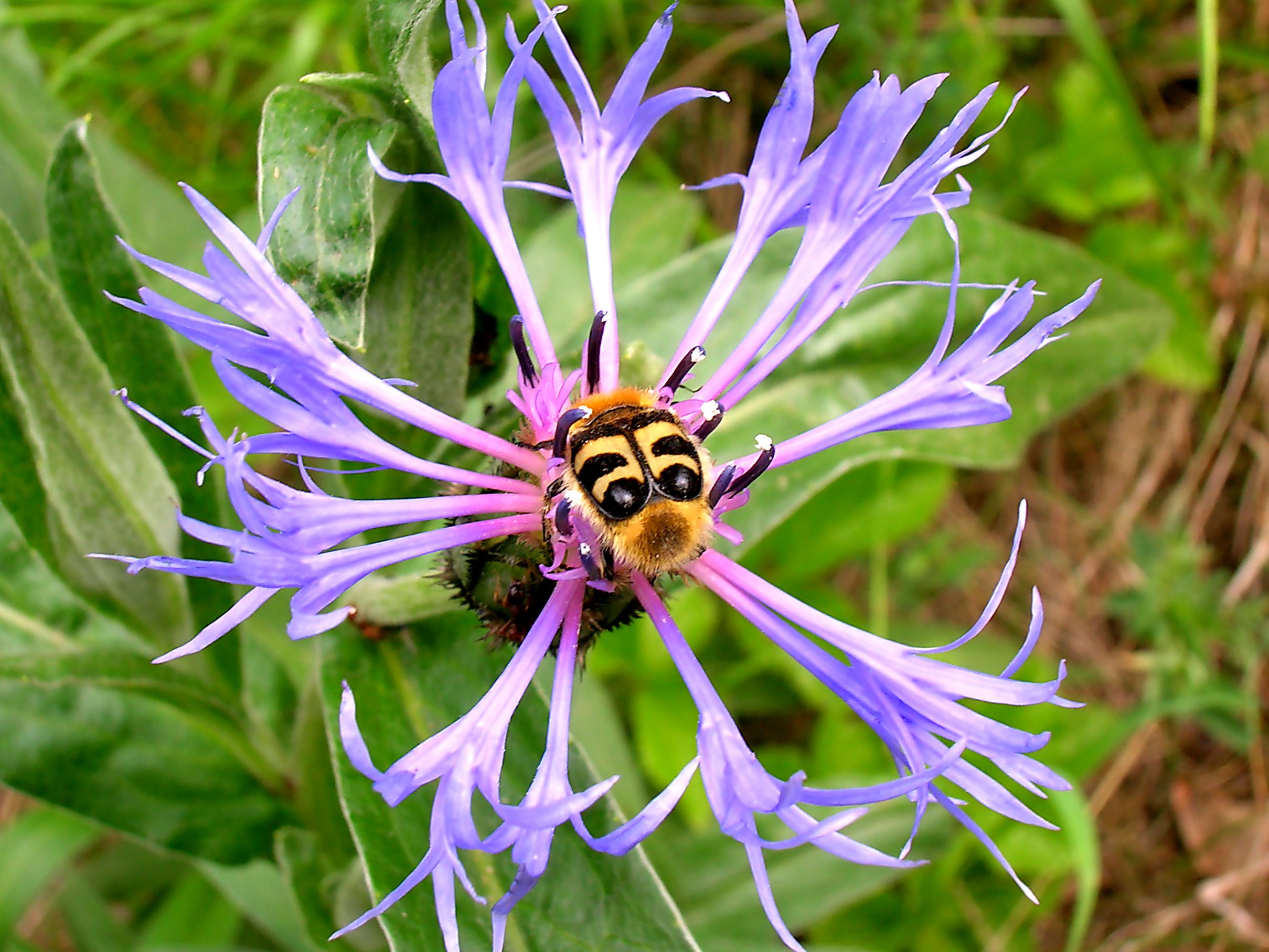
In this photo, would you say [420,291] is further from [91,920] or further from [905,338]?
[91,920]

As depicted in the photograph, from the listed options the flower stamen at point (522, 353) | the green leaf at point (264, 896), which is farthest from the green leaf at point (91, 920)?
the flower stamen at point (522, 353)

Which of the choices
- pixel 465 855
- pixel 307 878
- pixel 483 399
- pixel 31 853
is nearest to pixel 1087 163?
pixel 483 399

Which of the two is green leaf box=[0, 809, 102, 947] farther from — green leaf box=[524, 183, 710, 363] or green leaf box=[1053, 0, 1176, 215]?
green leaf box=[1053, 0, 1176, 215]

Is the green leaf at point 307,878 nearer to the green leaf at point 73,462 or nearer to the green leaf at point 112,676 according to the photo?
the green leaf at point 112,676

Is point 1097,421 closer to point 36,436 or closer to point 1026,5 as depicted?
point 1026,5

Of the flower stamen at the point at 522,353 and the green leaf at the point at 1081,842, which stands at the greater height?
the flower stamen at the point at 522,353

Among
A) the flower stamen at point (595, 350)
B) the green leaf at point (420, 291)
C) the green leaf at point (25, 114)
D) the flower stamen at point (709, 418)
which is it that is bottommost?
the flower stamen at point (709, 418)

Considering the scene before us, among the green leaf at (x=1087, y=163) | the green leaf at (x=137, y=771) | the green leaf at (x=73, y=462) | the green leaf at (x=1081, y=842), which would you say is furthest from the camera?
the green leaf at (x=1087, y=163)
